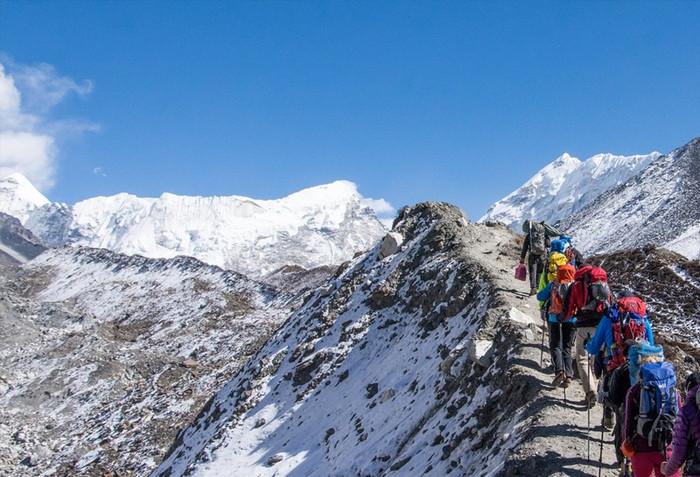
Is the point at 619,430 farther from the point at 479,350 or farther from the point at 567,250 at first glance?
the point at 567,250

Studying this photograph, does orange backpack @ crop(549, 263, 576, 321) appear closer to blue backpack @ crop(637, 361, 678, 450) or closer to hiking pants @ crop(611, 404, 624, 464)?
hiking pants @ crop(611, 404, 624, 464)

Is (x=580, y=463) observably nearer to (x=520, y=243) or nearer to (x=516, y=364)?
(x=516, y=364)

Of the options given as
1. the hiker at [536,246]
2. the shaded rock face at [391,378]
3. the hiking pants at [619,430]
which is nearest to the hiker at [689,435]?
the hiking pants at [619,430]

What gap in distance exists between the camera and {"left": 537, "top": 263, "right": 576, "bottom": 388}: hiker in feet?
31.2

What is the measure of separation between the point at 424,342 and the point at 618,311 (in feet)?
31.1

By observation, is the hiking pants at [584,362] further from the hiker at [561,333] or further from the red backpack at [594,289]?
the red backpack at [594,289]

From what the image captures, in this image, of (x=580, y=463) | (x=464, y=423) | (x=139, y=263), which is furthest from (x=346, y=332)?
(x=139, y=263)

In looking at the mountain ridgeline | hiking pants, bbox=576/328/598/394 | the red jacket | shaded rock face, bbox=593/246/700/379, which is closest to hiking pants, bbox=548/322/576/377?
hiking pants, bbox=576/328/598/394

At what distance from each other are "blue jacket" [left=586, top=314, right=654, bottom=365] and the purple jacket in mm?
2238

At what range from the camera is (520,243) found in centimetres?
2353

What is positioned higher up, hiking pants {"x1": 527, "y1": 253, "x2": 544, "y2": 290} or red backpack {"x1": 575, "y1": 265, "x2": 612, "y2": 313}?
hiking pants {"x1": 527, "y1": 253, "x2": 544, "y2": 290}

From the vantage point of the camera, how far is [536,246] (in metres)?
15.2

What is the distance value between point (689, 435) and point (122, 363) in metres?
37.1

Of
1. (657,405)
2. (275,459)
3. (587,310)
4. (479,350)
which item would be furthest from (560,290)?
(275,459)
